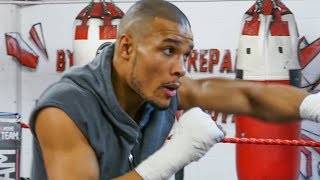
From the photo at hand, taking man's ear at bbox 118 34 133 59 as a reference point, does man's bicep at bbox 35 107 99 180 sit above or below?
below

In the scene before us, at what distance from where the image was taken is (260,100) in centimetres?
113

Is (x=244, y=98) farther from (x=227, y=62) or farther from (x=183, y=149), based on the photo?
(x=227, y=62)

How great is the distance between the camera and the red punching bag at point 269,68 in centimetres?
212

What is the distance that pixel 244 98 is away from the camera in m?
1.15

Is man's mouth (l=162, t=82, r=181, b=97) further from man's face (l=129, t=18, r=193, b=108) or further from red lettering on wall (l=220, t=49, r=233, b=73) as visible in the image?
red lettering on wall (l=220, t=49, r=233, b=73)

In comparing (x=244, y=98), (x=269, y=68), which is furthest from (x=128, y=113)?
(x=269, y=68)

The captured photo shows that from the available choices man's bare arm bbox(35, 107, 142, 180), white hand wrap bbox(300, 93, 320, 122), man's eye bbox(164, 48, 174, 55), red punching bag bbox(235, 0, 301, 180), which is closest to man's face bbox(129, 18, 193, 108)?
man's eye bbox(164, 48, 174, 55)

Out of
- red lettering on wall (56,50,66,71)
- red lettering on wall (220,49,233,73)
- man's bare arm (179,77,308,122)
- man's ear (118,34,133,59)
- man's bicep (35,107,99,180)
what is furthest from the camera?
red lettering on wall (56,50,66,71)

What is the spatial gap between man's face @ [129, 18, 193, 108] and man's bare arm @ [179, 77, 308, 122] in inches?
8.1

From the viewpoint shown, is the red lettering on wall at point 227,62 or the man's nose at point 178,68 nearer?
the man's nose at point 178,68

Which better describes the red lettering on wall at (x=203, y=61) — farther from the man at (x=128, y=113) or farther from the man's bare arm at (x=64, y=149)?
the man's bare arm at (x=64, y=149)

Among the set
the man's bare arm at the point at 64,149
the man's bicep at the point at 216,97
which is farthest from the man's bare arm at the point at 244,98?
the man's bare arm at the point at 64,149

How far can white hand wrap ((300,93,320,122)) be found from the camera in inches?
39.3

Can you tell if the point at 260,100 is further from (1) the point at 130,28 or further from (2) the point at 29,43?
(2) the point at 29,43
